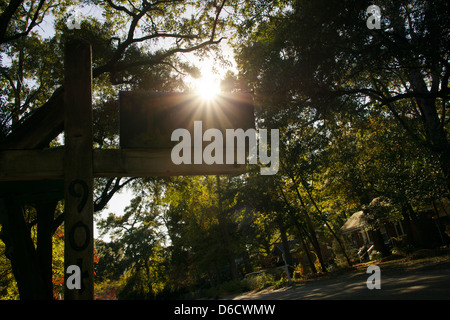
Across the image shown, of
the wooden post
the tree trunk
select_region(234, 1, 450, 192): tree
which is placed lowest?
the tree trunk

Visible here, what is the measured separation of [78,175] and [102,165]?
11.2 inches

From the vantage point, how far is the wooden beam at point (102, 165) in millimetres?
3578

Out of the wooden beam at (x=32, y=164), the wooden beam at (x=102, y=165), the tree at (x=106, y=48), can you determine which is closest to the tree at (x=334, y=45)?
the tree at (x=106, y=48)

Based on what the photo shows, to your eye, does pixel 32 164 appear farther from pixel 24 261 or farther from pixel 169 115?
pixel 24 261

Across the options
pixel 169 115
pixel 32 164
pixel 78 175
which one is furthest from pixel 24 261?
pixel 169 115

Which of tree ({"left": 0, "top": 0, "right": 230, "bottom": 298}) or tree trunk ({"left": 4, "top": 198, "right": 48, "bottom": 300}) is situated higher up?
tree ({"left": 0, "top": 0, "right": 230, "bottom": 298})

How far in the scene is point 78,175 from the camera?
344cm

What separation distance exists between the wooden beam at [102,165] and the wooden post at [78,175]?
17cm

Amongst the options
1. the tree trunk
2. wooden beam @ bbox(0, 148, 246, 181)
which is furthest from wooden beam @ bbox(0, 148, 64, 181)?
the tree trunk

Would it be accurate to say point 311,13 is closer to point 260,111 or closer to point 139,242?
point 260,111

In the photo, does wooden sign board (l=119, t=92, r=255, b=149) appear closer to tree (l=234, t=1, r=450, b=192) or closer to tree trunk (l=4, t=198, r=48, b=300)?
tree trunk (l=4, t=198, r=48, b=300)

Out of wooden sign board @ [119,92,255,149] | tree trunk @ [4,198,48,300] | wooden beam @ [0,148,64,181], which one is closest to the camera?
wooden beam @ [0,148,64,181]

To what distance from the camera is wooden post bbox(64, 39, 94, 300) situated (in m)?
3.26

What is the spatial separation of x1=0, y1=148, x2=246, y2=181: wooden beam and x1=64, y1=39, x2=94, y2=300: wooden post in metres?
0.17
